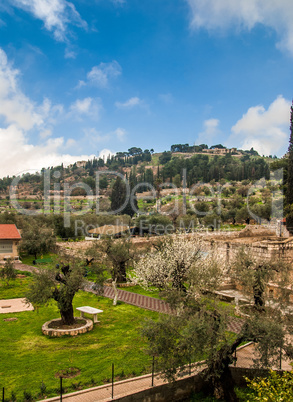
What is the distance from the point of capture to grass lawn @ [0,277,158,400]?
10836 mm

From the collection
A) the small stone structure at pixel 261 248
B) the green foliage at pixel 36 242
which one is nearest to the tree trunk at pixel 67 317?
the small stone structure at pixel 261 248

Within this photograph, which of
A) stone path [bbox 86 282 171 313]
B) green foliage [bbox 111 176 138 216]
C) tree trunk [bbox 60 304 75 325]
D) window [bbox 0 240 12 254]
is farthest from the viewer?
green foliage [bbox 111 176 138 216]

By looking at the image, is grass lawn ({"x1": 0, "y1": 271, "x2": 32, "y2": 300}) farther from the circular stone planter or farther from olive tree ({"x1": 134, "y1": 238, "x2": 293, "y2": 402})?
olive tree ({"x1": 134, "y1": 238, "x2": 293, "y2": 402})

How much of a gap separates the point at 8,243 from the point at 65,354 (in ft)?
79.1

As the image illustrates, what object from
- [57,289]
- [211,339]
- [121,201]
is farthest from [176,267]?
[121,201]

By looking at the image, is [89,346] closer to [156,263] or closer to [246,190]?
[156,263]

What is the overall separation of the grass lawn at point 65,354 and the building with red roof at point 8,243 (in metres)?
17.1

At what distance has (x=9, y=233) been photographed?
1358 inches

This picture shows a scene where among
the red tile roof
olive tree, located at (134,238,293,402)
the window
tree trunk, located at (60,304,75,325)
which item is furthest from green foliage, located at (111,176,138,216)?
olive tree, located at (134,238,293,402)

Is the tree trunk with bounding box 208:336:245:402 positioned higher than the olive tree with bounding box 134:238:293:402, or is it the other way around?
the olive tree with bounding box 134:238:293:402

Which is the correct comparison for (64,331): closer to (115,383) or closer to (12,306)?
(115,383)

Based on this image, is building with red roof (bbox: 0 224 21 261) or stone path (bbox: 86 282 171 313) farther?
building with red roof (bbox: 0 224 21 261)

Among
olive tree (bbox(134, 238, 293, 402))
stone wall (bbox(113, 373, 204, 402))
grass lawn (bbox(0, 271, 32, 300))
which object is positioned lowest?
stone wall (bbox(113, 373, 204, 402))

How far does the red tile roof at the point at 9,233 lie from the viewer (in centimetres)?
3376
